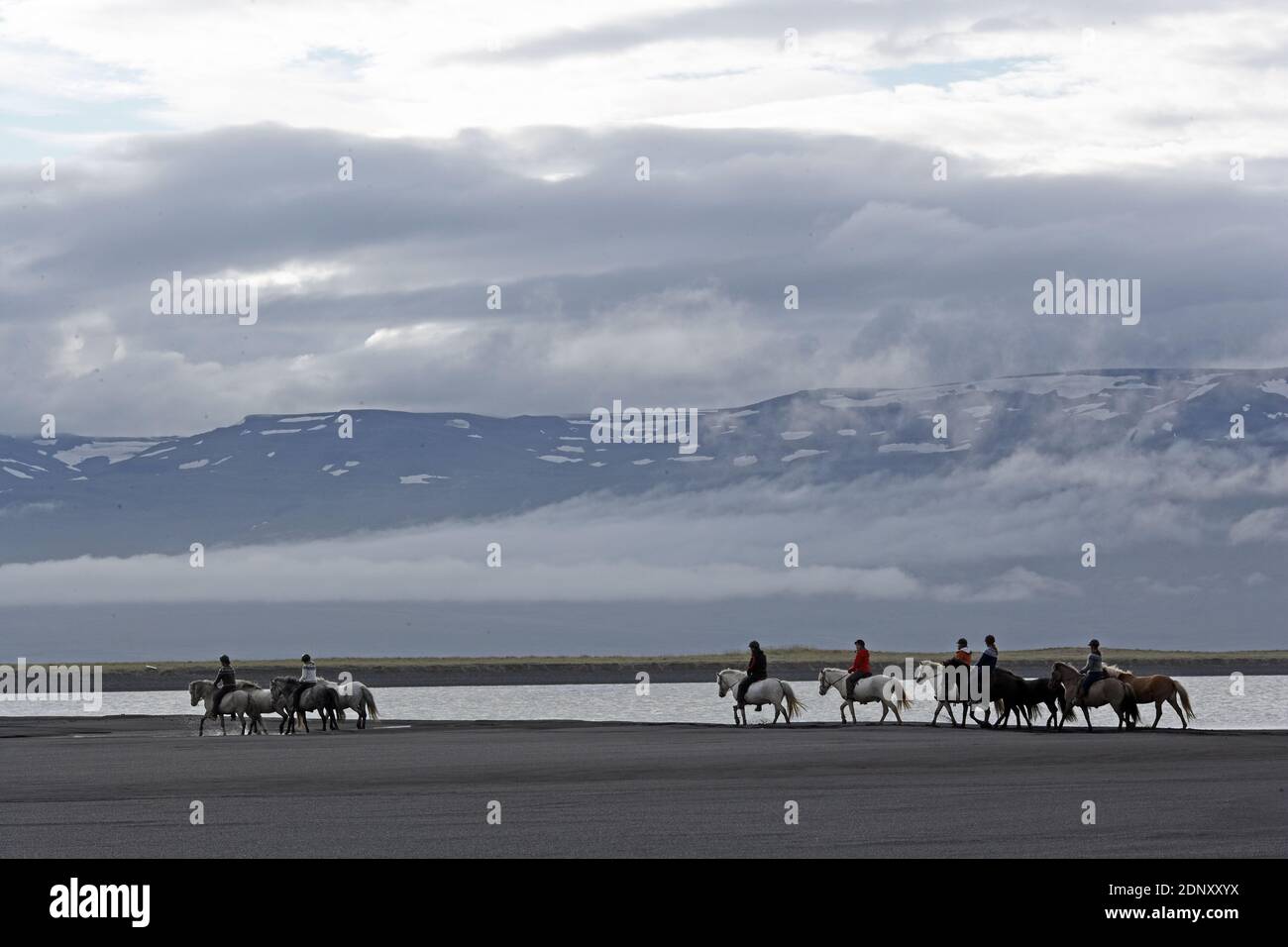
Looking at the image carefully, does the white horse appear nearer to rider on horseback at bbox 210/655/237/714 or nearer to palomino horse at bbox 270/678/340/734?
palomino horse at bbox 270/678/340/734

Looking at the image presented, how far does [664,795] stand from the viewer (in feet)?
88.5

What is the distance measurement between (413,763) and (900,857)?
60.4 ft

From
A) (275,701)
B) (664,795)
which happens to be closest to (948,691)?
(275,701)

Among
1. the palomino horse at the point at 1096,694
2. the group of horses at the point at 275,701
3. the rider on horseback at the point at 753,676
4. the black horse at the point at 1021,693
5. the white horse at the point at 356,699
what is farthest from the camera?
the white horse at the point at 356,699

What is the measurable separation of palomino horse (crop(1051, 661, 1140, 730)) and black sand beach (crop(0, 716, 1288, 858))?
91cm

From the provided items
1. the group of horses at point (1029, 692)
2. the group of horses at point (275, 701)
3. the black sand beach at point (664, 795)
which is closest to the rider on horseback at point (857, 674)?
the group of horses at point (1029, 692)

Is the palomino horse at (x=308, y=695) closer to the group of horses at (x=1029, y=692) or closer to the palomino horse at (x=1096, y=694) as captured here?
the group of horses at (x=1029, y=692)

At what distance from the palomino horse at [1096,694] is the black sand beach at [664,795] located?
907 mm

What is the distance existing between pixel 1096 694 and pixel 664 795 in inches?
905

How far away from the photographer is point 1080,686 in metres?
46.5

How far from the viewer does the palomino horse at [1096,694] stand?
4644 cm
